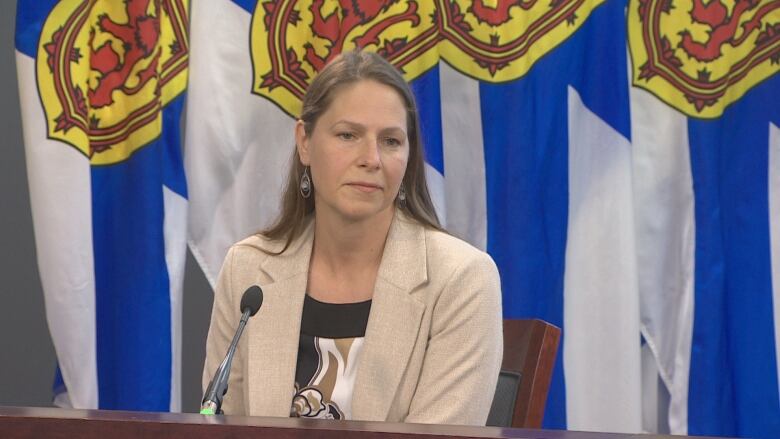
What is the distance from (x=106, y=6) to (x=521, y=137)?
119 centimetres

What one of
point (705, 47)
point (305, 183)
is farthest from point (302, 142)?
point (705, 47)

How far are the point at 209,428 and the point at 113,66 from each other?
2.08 m

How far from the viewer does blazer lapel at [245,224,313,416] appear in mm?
2035

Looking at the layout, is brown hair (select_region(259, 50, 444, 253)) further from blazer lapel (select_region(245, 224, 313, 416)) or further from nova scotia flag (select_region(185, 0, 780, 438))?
nova scotia flag (select_region(185, 0, 780, 438))

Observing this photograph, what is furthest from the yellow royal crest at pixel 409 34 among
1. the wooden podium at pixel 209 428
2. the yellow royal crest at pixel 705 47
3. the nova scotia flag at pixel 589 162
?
the wooden podium at pixel 209 428

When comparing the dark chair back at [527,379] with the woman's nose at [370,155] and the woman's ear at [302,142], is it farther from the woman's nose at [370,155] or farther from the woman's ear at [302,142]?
the woman's ear at [302,142]

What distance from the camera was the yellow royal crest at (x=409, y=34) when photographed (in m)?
2.96

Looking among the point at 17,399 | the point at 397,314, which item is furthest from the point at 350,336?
the point at 17,399

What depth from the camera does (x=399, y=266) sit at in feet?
6.91

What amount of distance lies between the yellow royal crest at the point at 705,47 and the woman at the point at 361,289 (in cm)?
100

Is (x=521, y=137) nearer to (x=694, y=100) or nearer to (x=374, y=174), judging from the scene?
(x=694, y=100)

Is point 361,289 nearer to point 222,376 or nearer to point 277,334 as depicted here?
point 277,334

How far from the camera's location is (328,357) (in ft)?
6.83

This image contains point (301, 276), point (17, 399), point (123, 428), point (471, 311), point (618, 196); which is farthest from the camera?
point (17, 399)
